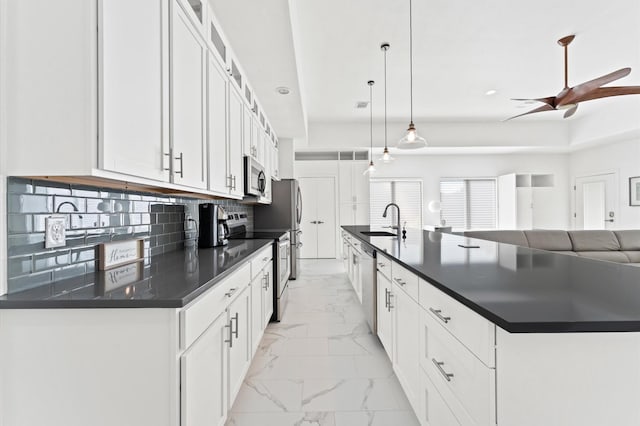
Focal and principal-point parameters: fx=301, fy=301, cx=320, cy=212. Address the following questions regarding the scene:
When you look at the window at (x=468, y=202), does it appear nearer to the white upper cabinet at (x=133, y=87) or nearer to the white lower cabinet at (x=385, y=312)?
the white lower cabinet at (x=385, y=312)

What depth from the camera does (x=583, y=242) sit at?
4.00m

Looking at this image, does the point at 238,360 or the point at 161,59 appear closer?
the point at 161,59

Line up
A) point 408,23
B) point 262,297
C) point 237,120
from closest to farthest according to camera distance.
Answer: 1. point 262,297
2. point 237,120
3. point 408,23

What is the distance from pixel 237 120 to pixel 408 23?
79.7 inches

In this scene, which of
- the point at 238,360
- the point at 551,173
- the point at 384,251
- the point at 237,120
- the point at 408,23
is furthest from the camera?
the point at 551,173

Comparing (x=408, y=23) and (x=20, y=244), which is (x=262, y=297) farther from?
(x=408, y=23)

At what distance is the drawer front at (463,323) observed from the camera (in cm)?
83

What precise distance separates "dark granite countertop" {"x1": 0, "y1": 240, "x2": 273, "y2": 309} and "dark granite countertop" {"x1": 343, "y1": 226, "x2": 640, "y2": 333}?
35.5 inches

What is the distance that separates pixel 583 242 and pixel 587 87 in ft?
7.53

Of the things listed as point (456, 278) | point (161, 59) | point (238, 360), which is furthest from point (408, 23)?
point (238, 360)

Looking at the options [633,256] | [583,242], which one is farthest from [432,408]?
[633,256]

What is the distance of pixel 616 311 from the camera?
2.64ft

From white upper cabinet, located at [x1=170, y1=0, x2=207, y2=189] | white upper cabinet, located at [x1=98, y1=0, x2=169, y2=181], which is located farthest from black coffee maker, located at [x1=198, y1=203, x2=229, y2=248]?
white upper cabinet, located at [x1=98, y1=0, x2=169, y2=181]

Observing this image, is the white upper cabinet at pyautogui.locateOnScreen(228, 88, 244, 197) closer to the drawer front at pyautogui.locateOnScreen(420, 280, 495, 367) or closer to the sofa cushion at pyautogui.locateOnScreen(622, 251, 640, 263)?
the drawer front at pyautogui.locateOnScreen(420, 280, 495, 367)
